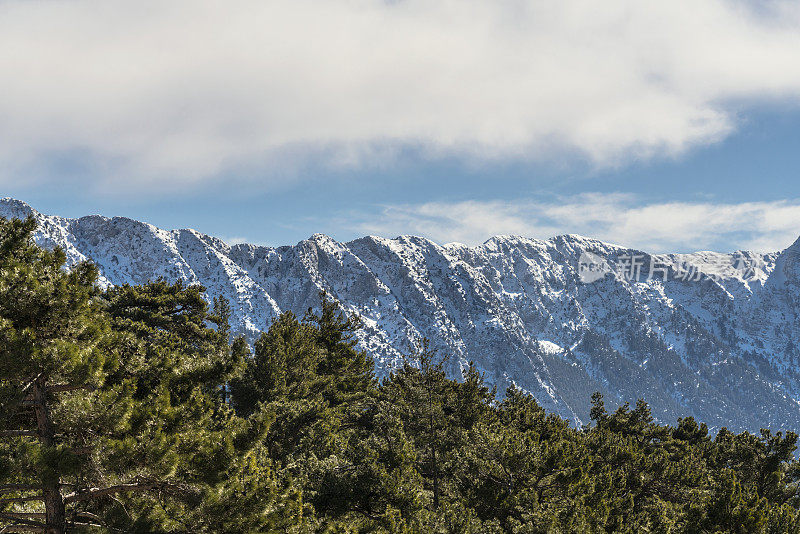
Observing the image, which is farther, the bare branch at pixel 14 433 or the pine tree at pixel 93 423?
the bare branch at pixel 14 433

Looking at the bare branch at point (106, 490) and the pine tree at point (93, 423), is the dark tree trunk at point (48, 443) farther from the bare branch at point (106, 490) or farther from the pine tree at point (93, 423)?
the bare branch at point (106, 490)

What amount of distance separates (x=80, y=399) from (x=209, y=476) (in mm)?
3568

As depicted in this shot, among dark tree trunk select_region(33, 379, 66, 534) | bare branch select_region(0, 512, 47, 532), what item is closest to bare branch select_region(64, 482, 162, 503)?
dark tree trunk select_region(33, 379, 66, 534)

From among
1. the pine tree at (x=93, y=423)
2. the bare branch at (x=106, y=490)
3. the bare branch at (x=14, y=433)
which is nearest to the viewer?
the pine tree at (x=93, y=423)

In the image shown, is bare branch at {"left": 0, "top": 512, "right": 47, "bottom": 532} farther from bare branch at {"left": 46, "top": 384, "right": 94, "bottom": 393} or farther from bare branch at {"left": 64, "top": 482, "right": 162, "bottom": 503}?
bare branch at {"left": 46, "top": 384, "right": 94, "bottom": 393}

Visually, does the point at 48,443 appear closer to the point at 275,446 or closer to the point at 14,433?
the point at 14,433

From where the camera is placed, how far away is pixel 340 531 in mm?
17500

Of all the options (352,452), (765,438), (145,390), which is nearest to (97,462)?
(145,390)

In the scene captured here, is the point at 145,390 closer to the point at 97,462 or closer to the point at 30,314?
the point at 97,462

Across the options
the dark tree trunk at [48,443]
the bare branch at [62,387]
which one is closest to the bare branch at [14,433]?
the dark tree trunk at [48,443]

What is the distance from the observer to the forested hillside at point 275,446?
1014 cm

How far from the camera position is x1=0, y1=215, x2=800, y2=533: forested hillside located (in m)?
10.1

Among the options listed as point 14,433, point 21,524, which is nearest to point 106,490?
point 21,524

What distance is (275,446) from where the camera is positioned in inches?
1150
